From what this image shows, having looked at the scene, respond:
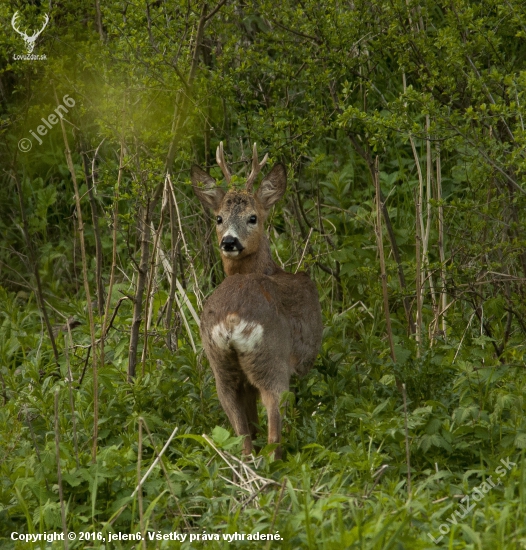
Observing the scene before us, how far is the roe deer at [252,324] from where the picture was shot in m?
4.70

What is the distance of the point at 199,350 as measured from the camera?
20.4ft

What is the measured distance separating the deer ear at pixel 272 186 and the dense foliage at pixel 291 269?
380 millimetres

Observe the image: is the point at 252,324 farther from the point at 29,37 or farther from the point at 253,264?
the point at 29,37

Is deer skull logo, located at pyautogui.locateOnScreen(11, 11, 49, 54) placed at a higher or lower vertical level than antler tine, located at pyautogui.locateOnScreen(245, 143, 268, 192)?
higher

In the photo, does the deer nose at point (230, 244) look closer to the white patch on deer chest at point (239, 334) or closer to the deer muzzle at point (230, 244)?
the deer muzzle at point (230, 244)

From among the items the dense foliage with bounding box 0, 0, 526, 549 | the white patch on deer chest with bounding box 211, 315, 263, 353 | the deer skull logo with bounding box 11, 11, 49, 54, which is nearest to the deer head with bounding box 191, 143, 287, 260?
the dense foliage with bounding box 0, 0, 526, 549

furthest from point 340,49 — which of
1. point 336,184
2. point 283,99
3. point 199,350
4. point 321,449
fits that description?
point 321,449

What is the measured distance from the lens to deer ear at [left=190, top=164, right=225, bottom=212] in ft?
19.2

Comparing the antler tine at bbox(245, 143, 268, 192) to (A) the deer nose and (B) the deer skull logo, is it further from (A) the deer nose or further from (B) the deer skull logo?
(B) the deer skull logo

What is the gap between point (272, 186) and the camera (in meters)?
5.91

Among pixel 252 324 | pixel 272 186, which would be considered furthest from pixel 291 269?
pixel 252 324

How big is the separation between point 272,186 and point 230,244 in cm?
65

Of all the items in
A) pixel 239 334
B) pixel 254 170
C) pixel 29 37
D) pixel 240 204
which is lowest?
pixel 239 334

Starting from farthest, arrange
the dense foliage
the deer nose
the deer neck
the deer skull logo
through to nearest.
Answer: the deer skull logo < the deer neck < the deer nose < the dense foliage
